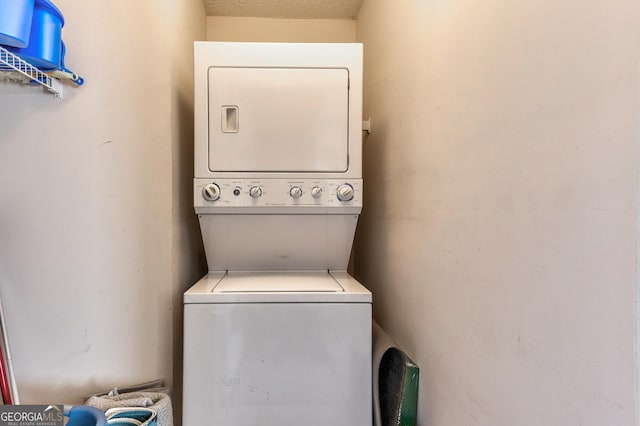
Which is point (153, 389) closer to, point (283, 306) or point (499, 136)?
point (283, 306)

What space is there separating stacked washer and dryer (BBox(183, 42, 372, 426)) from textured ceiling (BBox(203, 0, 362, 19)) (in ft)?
3.09

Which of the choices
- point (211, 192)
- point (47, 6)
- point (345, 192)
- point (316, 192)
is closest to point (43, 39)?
point (47, 6)

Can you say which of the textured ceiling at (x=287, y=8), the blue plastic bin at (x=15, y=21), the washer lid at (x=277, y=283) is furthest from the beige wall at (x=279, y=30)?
the washer lid at (x=277, y=283)

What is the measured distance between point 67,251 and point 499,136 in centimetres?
152

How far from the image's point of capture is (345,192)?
1.50 meters

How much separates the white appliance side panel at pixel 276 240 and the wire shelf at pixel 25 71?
28.5 inches

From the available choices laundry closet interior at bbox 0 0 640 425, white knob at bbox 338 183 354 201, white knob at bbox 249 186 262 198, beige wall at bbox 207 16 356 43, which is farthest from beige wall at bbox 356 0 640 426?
beige wall at bbox 207 16 356 43

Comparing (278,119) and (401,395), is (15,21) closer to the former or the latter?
(278,119)

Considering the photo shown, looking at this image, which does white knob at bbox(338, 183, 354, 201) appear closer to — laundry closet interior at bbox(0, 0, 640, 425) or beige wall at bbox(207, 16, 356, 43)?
laundry closet interior at bbox(0, 0, 640, 425)

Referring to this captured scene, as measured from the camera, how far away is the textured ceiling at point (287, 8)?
2.17 metres

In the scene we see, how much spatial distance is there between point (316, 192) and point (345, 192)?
0.44 feet

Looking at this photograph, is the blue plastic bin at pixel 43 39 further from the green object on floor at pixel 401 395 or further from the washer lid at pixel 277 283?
the green object on floor at pixel 401 395

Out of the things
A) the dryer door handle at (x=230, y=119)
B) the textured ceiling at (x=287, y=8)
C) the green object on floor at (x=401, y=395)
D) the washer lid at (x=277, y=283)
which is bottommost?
the green object on floor at (x=401, y=395)

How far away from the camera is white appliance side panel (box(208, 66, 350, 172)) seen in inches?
57.9
